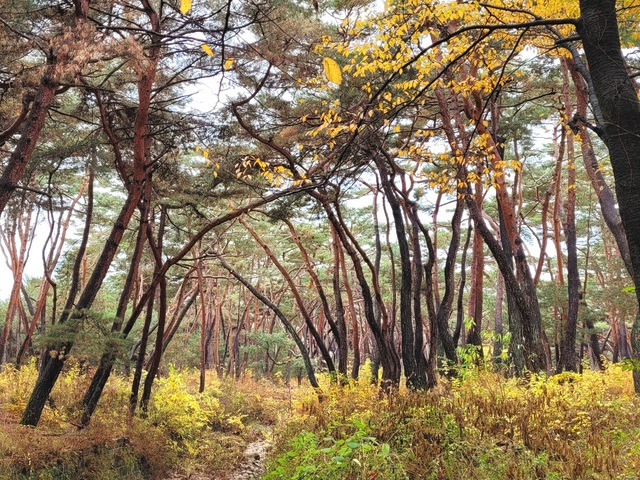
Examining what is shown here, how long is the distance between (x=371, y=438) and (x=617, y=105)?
2.92m

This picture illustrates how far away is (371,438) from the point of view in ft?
12.1

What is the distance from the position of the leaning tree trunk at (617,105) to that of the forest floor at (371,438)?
2.11m

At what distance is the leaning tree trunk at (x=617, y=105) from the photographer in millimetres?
2252

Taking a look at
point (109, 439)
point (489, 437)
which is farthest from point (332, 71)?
point (109, 439)

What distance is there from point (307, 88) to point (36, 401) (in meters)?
7.20

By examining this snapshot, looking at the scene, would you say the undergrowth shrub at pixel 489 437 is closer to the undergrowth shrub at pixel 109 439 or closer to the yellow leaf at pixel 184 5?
the undergrowth shrub at pixel 109 439

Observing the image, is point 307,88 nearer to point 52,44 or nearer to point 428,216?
point 52,44

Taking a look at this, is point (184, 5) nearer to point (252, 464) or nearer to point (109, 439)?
point (109, 439)

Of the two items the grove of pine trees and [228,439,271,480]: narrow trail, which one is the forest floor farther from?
the grove of pine trees

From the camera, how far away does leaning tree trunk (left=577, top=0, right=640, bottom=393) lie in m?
2.25

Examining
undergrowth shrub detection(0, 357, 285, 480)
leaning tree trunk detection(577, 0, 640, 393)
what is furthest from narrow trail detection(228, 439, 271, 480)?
leaning tree trunk detection(577, 0, 640, 393)

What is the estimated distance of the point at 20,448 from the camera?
233 inches

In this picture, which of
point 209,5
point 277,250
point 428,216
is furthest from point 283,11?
point 277,250

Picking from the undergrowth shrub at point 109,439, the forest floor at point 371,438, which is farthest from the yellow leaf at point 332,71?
the undergrowth shrub at point 109,439
